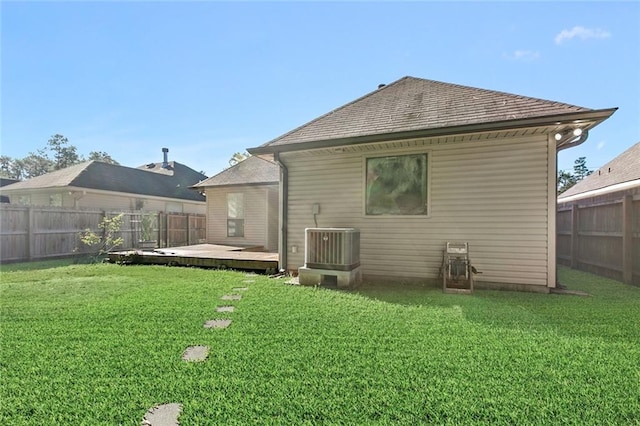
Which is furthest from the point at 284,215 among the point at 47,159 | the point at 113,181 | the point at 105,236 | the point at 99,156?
the point at 47,159

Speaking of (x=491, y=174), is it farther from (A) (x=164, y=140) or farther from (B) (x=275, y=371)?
(A) (x=164, y=140)

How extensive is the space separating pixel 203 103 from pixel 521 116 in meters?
11.0

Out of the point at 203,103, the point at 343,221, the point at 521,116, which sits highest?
the point at 203,103

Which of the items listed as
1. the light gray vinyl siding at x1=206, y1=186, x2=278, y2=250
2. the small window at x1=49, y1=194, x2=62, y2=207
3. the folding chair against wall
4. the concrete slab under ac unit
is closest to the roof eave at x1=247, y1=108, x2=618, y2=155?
the folding chair against wall

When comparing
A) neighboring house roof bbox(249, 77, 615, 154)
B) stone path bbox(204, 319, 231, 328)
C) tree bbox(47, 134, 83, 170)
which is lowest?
stone path bbox(204, 319, 231, 328)

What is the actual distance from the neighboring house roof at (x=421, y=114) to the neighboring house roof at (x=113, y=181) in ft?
29.1

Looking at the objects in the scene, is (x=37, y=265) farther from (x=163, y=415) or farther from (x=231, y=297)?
(x=163, y=415)

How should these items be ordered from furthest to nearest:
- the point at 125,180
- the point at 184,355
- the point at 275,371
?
the point at 125,180, the point at 184,355, the point at 275,371

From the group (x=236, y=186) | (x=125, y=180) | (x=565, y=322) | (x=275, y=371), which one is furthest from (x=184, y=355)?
(x=125, y=180)

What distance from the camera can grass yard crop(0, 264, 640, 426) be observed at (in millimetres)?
1698

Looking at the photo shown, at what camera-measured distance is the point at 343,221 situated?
19.9ft

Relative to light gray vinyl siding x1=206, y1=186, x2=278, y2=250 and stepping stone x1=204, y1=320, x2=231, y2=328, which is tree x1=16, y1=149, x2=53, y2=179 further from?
stepping stone x1=204, y1=320, x2=231, y2=328

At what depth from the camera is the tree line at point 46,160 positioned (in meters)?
37.7

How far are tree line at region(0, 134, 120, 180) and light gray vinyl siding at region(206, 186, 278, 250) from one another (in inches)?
1501
